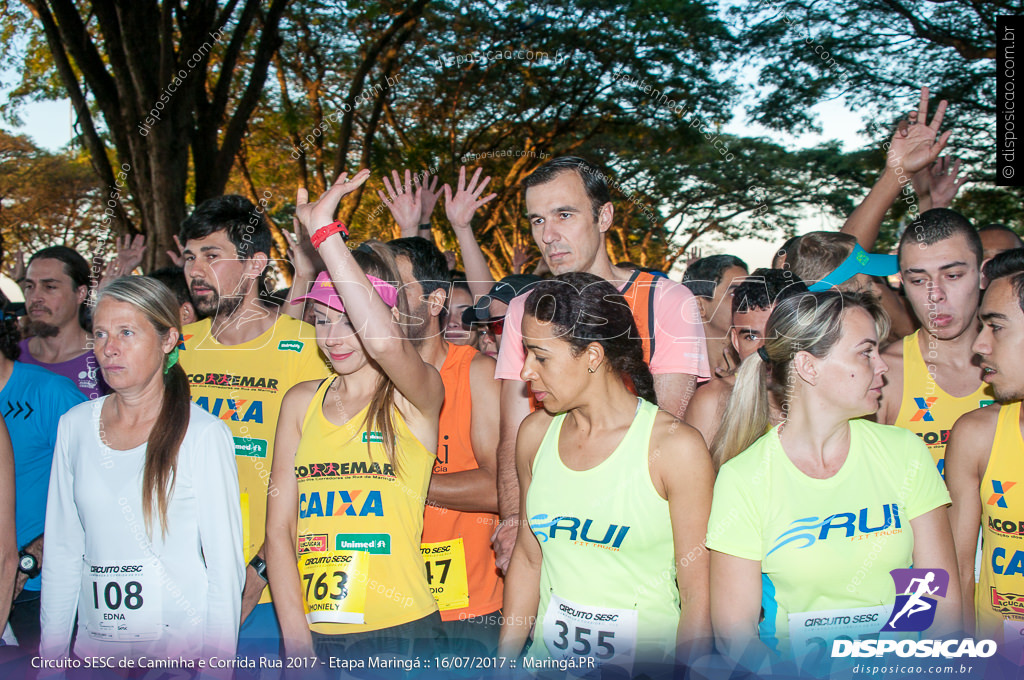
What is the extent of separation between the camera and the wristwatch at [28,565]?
313 centimetres

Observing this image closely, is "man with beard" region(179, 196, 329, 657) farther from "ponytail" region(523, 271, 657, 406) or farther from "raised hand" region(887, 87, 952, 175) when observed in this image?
"raised hand" region(887, 87, 952, 175)

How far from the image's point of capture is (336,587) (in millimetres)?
2572

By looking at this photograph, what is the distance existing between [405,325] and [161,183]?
266 inches

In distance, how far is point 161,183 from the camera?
853cm

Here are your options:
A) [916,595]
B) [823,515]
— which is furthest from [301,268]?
[916,595]

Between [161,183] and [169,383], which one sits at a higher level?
[161,183]

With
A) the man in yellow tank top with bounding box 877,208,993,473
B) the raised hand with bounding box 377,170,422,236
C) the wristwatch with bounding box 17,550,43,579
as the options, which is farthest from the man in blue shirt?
the man in yellow tank top with bounding box 877,208,993,473

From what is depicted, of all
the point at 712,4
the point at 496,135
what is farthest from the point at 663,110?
the point at 496,135

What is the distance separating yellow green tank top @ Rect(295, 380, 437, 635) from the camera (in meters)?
2.57

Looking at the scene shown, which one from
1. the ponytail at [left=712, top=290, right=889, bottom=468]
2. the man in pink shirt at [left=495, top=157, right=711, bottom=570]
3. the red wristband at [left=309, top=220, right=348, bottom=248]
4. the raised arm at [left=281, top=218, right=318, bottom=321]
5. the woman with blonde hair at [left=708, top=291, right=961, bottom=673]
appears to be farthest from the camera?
the raised arm at [left=281, top=218, right=318, bottom=321]

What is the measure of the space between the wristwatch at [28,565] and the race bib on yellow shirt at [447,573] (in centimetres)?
155

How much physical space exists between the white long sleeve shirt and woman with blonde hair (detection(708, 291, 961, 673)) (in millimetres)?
1553

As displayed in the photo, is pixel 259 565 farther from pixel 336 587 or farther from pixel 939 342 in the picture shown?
pixel 939 342

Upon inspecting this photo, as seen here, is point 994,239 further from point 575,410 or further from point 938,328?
point 575,410
